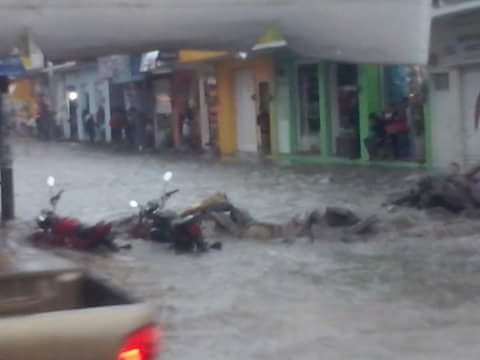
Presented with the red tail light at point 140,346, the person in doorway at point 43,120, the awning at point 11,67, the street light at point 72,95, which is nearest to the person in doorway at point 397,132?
the awning at point 11,67

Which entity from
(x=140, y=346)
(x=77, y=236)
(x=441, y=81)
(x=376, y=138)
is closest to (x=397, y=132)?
(x=376, y=138)

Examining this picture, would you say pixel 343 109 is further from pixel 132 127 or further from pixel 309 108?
pixel 132 127

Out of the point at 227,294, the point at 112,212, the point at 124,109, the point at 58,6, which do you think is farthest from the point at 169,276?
the point at 124,109

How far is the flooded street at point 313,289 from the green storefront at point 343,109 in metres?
4.51

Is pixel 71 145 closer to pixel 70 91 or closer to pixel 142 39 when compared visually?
pixel 70 91

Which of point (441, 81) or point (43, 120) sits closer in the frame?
point (441, 81)

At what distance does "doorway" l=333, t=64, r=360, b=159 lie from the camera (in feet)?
85.3

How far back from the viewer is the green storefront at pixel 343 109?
23562 millimetres

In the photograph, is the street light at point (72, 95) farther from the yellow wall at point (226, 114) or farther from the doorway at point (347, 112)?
the doorway at point (347, 112)

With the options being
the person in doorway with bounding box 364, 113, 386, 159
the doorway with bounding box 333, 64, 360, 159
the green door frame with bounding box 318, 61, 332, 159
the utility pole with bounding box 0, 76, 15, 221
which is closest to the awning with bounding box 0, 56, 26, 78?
the utility pole with bounding box 0, 76, 15, 221

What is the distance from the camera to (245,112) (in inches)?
1283

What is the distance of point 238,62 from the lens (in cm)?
3225

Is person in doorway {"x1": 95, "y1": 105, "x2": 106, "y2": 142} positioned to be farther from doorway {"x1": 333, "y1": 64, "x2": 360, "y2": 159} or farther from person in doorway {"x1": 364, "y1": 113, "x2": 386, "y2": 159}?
person in doorway {"x1": 364, "y1": 113, "x2": 386, "y2": 159}

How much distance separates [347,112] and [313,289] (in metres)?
16.6
